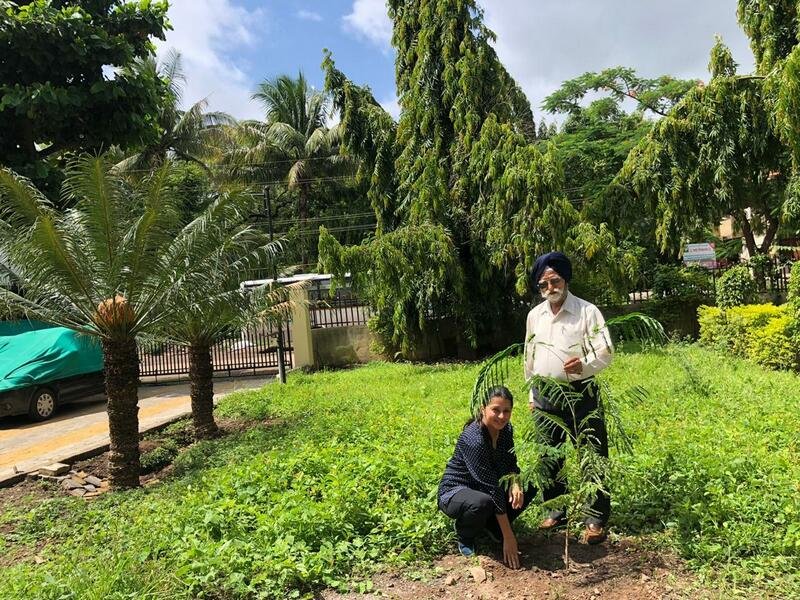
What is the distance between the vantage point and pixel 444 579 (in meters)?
3.36

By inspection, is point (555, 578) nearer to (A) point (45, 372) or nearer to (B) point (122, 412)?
(B) point (122, 412)

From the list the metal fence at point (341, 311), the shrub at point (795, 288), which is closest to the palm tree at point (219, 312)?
the metal fence at point (341, 311)

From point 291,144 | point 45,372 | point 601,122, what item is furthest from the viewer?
point 291,144

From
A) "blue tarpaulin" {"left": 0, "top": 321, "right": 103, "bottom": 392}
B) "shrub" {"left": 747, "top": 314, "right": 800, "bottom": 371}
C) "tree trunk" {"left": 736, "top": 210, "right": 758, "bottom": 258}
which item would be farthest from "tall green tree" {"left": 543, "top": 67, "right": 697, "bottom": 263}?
"blue tarpaulin" {"left": 0, "top": 321, "right": 103, "bottom": 392}

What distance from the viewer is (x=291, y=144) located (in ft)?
89.1

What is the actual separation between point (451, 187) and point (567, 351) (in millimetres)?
10569

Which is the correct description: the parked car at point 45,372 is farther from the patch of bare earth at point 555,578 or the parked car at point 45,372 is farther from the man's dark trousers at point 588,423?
the man's dark trousers at point 588,423

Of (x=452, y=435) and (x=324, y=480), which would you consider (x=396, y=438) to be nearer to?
(x=452, y=435)

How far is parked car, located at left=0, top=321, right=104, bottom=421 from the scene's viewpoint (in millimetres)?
10055

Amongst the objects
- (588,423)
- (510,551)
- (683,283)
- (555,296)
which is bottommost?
(510,551)

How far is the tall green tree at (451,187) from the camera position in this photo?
11.5 meters

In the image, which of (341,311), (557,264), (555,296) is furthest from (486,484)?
(341,311)

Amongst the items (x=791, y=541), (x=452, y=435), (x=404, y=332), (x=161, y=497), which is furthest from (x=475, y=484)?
(x=404, y=332)

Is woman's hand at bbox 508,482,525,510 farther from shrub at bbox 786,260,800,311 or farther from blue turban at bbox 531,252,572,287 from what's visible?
shrub at bbox 786,260,800,311
